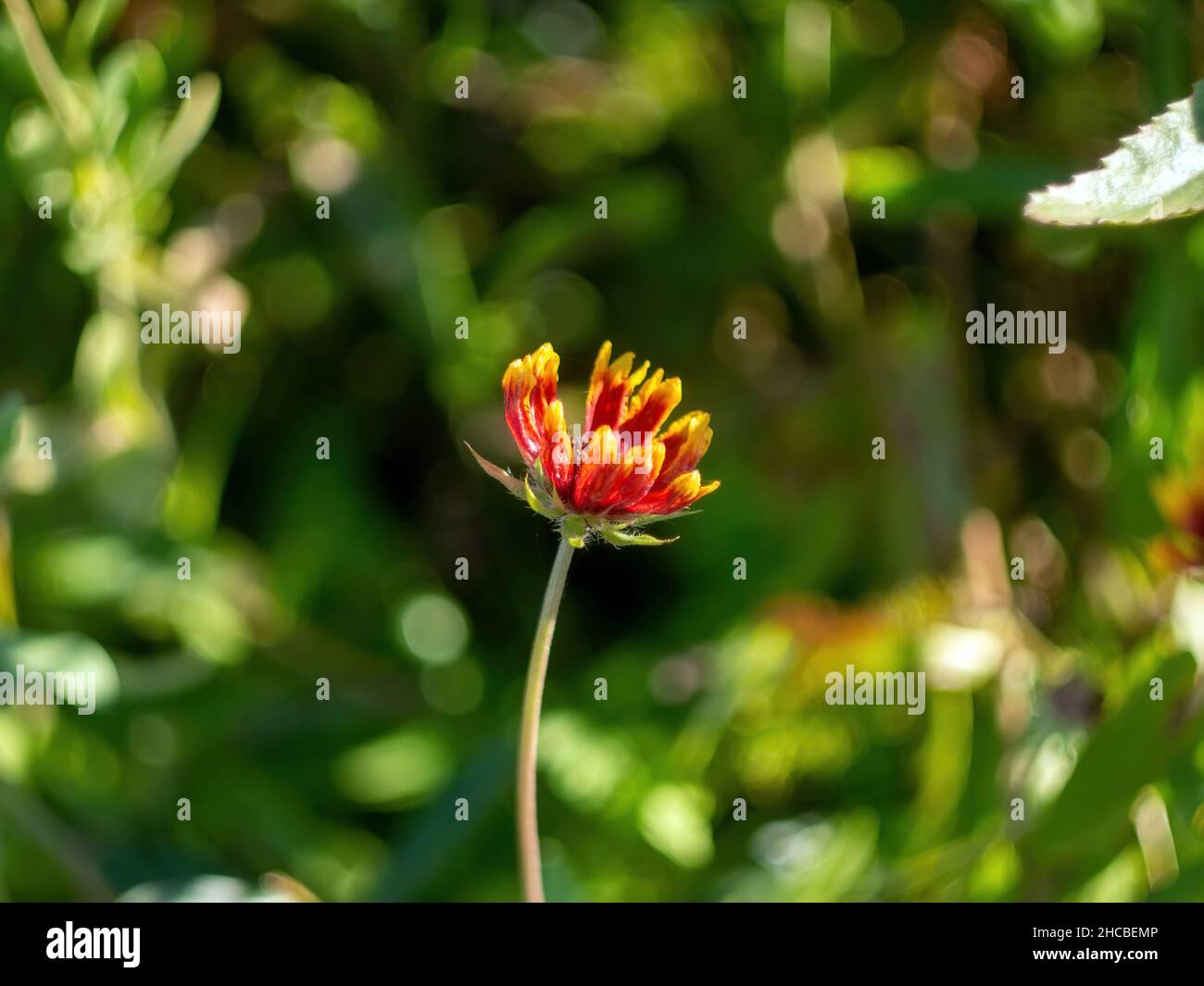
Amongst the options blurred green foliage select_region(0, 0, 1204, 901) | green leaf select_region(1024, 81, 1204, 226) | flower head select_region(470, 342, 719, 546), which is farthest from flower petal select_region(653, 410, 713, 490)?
blurred green foliage select_region(0, 0, 1204, 901)

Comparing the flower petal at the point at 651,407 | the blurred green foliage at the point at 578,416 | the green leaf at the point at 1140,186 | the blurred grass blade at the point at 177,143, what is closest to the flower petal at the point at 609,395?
the flower petal at the point at 651,407

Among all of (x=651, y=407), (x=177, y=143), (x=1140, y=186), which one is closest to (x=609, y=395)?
(x=651, y=407)

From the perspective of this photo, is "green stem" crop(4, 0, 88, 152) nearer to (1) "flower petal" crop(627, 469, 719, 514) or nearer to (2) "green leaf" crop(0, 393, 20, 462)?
(2) "green leaf" crop(0, 393, 20, 462)

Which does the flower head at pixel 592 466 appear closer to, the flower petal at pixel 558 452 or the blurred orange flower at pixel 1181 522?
the flower petal at pixel 558 452

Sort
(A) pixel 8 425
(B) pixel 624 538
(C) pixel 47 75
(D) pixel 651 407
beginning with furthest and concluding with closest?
(C) pixel 47 75 < (A) pixel 8 425 < (D) pixel 651 407 < (B) pixel 624 538

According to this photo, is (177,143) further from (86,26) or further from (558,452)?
(558,452)
